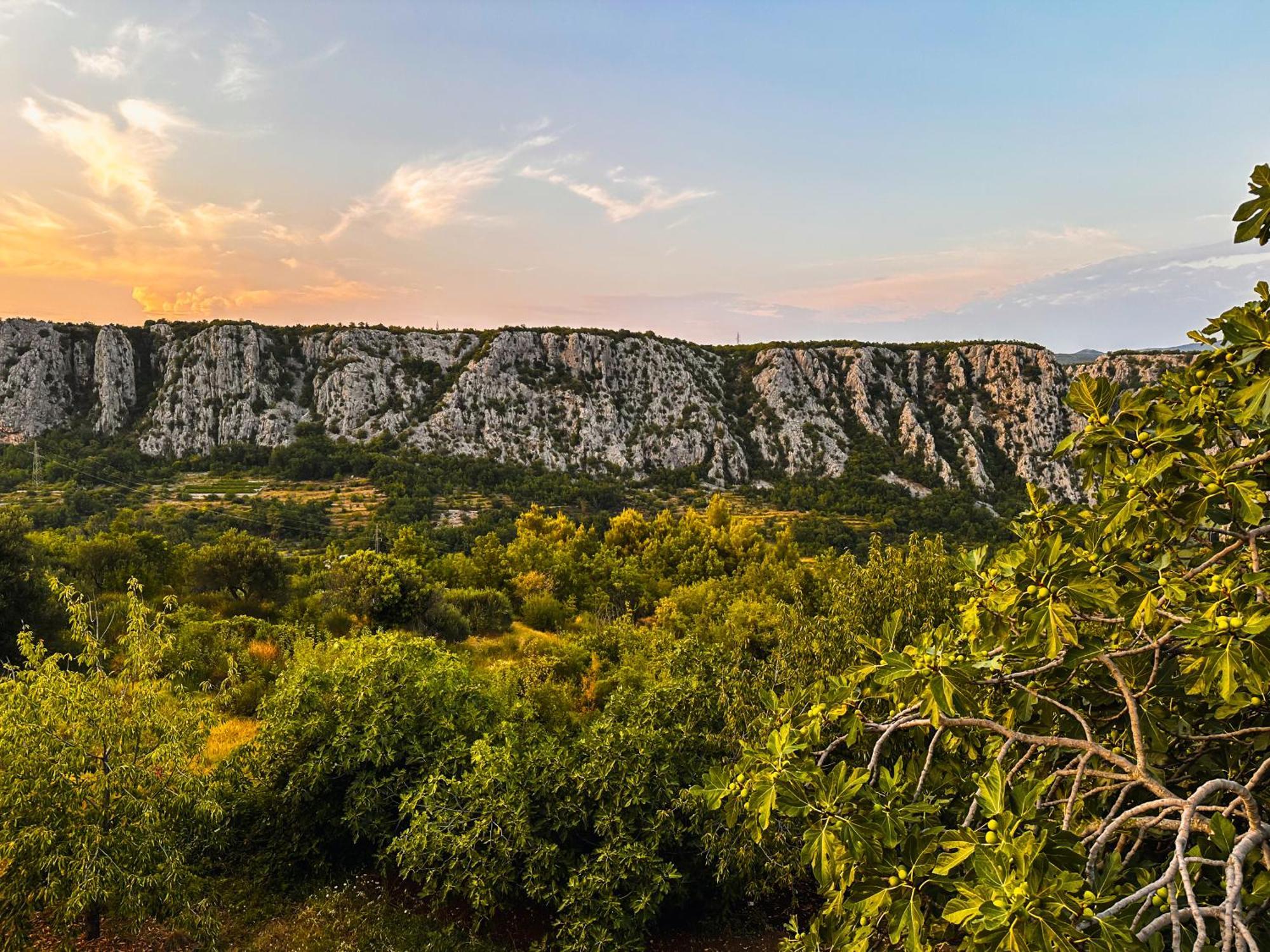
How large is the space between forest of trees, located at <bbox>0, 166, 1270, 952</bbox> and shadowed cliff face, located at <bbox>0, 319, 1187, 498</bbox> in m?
77.8

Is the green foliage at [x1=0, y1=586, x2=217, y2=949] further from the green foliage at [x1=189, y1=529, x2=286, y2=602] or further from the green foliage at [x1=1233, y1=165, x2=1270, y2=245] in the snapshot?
the green foliage at [x1=189, y1=529, x2=286, y2=602]

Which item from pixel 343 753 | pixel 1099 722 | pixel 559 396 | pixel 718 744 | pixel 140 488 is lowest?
pixel 140 488

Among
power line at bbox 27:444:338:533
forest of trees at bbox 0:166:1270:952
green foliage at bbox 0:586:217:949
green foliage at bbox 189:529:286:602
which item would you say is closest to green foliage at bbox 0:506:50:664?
forest of trees at bbox 0:166:1270:952

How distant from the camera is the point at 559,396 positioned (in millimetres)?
109375

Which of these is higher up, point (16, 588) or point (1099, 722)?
point (1099, 722)

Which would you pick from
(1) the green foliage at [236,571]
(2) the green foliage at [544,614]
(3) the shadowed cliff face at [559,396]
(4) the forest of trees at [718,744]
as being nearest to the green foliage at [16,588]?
(4) the forest of trees at [718,744]

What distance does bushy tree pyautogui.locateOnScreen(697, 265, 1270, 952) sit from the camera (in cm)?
192

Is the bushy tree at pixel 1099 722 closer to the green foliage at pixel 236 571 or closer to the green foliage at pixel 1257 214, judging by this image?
the green foliage at pixel 1257 214

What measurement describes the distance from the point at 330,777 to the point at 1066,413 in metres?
122

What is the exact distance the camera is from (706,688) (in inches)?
449

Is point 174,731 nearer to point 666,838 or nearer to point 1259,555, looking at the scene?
point 666,838

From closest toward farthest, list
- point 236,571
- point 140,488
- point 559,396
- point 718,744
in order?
point 718,744 < point 236,571 < point 140,488 < point 559,396

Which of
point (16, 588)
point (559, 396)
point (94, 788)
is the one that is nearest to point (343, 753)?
point (94, 788)

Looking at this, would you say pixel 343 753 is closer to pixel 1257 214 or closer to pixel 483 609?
pixel 1257 214
